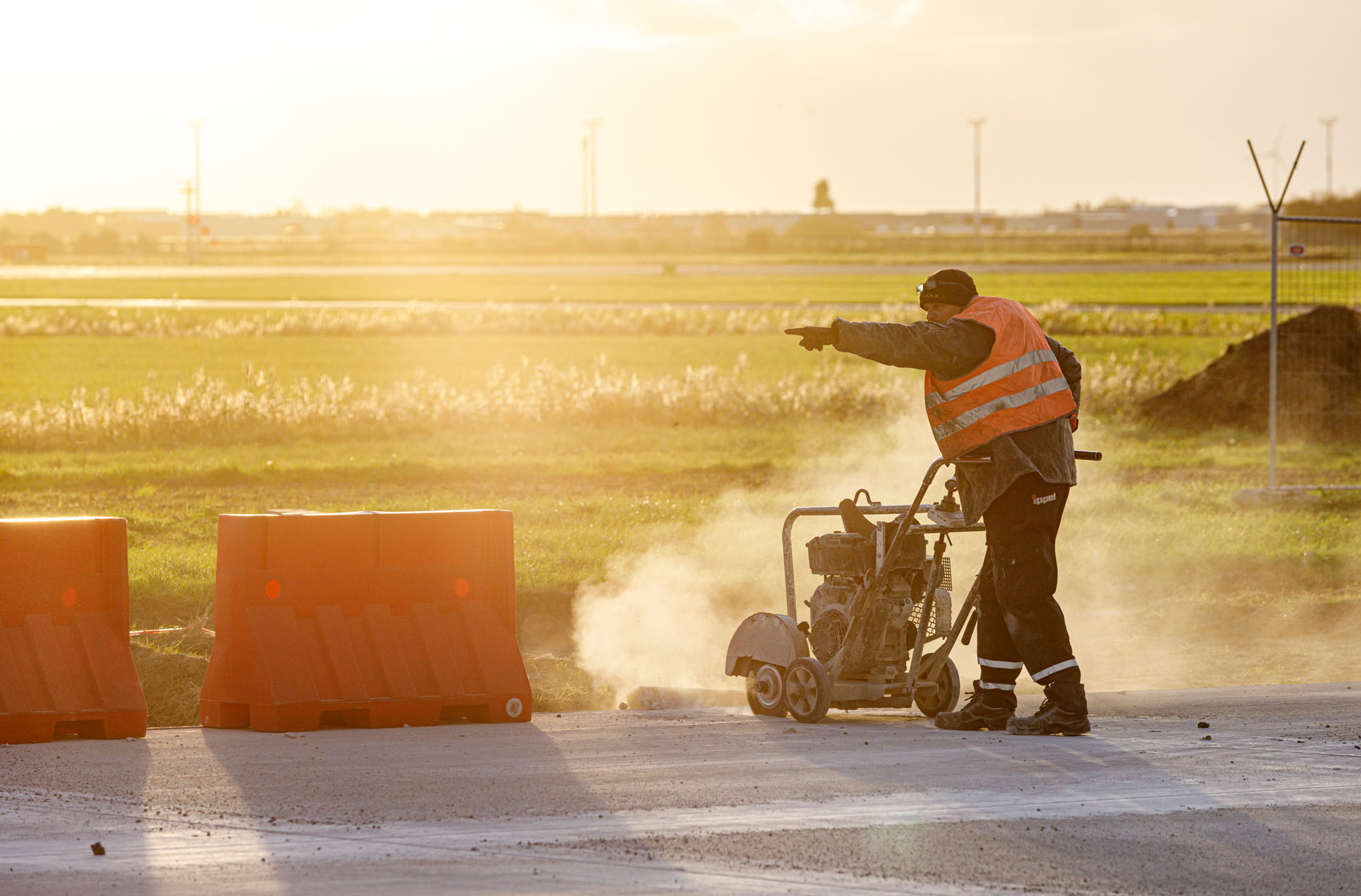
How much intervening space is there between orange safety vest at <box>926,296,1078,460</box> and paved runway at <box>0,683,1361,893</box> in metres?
1.47

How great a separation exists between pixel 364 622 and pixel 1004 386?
339cm

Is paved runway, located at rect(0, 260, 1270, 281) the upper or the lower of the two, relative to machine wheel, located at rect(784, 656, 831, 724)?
upper

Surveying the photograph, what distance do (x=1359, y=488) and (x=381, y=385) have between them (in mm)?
17928

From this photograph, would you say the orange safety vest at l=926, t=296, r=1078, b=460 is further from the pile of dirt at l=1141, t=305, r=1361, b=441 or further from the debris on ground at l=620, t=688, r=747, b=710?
the pile of dirt at l=1141, t=305, r=1361, b=441

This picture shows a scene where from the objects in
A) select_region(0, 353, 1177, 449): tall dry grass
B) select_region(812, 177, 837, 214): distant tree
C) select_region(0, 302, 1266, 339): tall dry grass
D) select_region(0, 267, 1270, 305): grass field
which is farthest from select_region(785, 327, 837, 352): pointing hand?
select_region(812, 177, 837, 214): distant tree

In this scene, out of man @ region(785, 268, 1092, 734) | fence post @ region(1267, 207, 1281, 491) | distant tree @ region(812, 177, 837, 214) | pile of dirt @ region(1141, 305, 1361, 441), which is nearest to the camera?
man @ region(785, 268, 1092, 734)

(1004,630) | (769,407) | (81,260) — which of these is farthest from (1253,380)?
(81,260)

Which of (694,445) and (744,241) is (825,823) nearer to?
(694,445)

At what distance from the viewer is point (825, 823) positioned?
6.06 meters

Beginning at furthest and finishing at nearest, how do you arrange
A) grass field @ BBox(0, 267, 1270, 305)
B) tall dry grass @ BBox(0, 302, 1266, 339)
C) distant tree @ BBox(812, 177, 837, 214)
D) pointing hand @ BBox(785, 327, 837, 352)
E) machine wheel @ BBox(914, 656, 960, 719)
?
distant tree @ BBox(812, 177, 837, 214) → grass field @ BBox(0, 267, 1270, 305) → tall dry grass @ BBox(0, 302, 1266, 339) → machine wheel @ BBox(914, 656, 960, 719) → pointing hand @ BBox(785, 327, 837, 352)

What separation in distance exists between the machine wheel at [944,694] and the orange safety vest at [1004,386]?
1405 millimetres

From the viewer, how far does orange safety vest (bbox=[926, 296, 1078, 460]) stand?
24.7 ft

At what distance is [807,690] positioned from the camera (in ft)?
26.6

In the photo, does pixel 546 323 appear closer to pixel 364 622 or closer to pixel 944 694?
pixel 364 622
